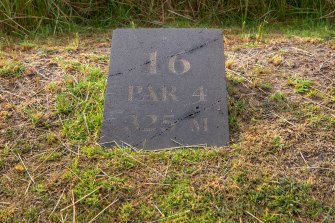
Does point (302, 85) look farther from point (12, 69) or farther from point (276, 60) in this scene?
point (12, 69)

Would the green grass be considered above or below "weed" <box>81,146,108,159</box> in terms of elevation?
above

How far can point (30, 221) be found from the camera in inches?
106

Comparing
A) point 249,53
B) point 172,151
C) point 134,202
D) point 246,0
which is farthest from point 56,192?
point 246,0

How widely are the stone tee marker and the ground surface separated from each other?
0.38ft

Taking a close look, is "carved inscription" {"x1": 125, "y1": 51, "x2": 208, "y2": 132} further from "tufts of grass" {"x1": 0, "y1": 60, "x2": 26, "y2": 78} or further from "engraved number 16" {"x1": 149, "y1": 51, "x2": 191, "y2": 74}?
"tufts of grass" {"x1": 0, "y1": 60, "x2": 26, "y2": 78}

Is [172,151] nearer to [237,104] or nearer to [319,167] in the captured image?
[237,104]

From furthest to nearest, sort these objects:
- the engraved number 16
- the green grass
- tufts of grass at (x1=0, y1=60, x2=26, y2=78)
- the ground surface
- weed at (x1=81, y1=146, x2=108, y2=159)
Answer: the green grass < tufts of grass at (x1=0, y1=60, x2=26, y2=78) < the engraved number 16 < weed at (x1=81, y1=146, x2=108, y2=159) < the ground surface

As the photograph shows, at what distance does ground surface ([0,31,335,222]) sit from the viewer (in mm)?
2725

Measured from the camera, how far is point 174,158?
9.77ft

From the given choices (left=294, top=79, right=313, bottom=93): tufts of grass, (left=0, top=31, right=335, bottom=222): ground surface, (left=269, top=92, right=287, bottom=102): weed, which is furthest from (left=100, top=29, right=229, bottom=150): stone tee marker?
(left=294, top=79, right=313, bottom=93): tufts of grass

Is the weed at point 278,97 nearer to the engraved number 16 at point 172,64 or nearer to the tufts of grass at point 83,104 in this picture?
the engraved number 16 at point 172,64

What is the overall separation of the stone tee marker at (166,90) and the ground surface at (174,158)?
116 millimetres

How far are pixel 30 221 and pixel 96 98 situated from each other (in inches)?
41.0

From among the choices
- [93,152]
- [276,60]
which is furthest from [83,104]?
[276,60]
